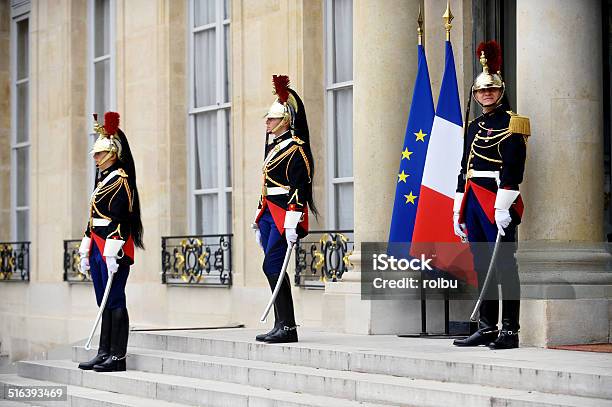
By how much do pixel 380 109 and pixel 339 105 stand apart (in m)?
2.53

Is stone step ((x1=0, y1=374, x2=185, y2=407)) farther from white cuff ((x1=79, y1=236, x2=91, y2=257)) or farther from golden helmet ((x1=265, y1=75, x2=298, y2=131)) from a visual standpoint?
golden helmet ((x1=265, y1=75, x2=298, y2=131))

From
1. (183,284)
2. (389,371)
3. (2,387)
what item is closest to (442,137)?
(389,371)

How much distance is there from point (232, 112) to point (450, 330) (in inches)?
197

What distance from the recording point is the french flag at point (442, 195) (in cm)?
1144

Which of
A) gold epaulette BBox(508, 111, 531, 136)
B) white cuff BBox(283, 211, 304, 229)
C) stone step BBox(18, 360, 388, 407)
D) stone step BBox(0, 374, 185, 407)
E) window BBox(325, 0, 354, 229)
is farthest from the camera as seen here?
window BBox(325, 0, 354, 229)

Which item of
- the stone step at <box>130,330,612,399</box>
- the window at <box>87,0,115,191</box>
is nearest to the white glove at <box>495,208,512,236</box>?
the stone step at <box>130,330,612,399</box>

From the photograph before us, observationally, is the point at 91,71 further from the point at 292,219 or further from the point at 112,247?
the point at 292,219

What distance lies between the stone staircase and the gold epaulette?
1.64m

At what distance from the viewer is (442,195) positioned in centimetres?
1148

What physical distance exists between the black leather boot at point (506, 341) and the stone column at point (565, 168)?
0.26m

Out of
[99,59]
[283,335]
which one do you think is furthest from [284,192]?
[99,59]

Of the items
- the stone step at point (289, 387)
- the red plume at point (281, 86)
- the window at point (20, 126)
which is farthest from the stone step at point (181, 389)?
the window at point (20, 126)

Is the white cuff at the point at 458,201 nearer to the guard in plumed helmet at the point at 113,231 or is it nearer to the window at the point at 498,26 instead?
the window at the point at 498,26

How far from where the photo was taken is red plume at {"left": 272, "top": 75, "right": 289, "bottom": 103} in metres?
11.3
